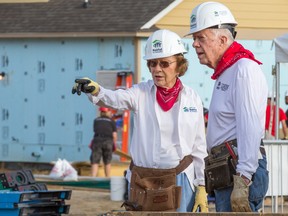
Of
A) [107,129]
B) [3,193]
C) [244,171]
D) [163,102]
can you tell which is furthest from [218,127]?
[107,129]

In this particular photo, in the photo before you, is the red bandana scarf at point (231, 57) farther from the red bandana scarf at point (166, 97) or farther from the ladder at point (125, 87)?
the ladder at point (125, 87)

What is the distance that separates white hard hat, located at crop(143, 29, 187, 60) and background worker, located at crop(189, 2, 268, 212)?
54.8 inches

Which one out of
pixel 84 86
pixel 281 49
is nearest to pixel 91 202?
pixel 281 49

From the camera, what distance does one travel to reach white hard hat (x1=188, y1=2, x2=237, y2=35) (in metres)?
7.46

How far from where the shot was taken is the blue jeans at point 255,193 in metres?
7.24

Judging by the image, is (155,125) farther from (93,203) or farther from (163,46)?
(93,203)

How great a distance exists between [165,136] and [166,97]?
30 centimetres

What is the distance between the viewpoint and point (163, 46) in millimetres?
9023

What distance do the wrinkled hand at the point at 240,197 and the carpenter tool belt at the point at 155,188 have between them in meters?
1.77

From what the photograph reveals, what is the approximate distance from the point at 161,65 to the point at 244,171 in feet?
6.76

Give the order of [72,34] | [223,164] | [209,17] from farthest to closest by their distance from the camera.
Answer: [72,34]
[209,17]
[223,164]

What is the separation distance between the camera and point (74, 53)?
29266 mm

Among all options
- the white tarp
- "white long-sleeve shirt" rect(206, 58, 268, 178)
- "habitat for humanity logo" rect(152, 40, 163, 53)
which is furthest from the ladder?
"white long-sleeve shirt" rect(206, 58, 268, 178)

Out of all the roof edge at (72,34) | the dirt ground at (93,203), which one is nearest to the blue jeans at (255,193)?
the dirt ground at (93,203)
